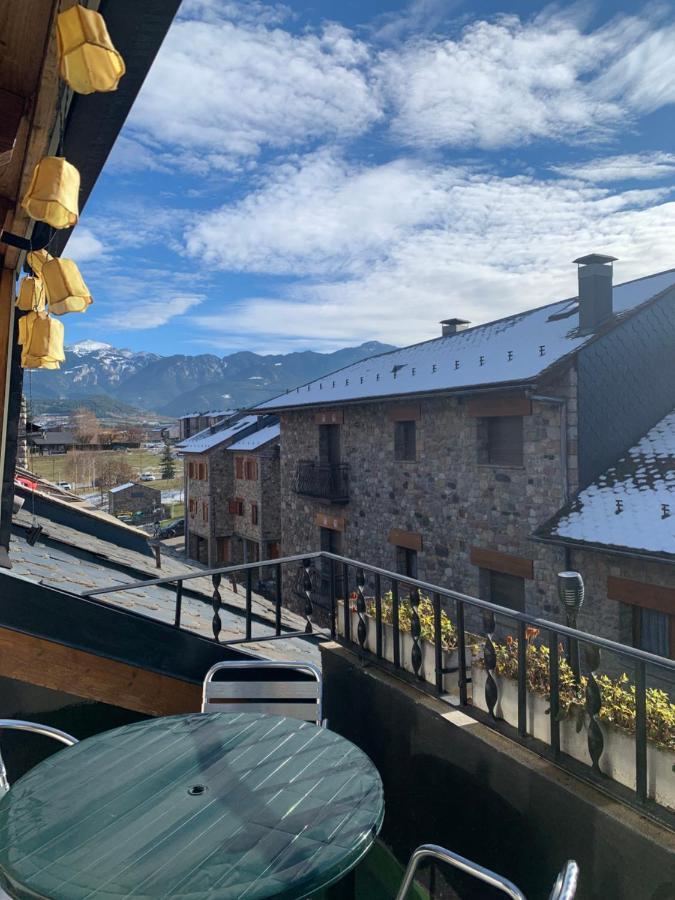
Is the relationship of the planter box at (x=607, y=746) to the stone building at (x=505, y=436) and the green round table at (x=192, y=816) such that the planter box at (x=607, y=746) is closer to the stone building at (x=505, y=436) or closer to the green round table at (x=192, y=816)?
the green round table at (x=192, y=816)

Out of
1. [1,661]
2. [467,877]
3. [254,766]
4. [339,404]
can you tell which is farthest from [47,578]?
[339,404]

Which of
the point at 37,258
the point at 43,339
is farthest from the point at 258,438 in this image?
the point at 37,258

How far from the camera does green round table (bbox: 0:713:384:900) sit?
1.74m

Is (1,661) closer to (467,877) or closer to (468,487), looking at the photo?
(467,877)

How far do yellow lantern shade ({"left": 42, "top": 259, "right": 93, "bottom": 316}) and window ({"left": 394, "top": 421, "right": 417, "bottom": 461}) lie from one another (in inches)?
431

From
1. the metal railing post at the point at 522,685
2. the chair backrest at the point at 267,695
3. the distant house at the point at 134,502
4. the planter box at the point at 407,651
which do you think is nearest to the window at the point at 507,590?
the planter box at the point at 407,651

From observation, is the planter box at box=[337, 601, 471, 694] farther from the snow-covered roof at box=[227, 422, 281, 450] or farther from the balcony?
the snow-covered roof at box=[227, 422, 281, 450]

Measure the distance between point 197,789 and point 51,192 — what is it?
7.52 ft

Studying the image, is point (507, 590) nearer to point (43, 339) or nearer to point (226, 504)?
point (43, 339)

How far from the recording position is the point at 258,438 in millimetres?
24781

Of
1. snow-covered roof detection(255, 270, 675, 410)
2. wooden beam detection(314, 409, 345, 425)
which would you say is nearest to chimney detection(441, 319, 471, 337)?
snow-covered roof detection(255, 270, 675, 410)

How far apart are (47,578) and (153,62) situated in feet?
12.1

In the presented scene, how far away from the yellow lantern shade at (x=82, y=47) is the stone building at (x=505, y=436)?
29.1ft

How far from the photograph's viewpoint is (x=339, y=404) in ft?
49.0
